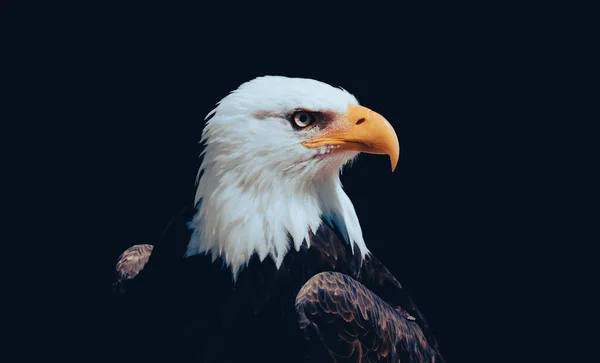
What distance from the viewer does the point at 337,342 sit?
3850 mm

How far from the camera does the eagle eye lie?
4012 mm

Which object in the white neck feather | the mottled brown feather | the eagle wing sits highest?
the white neck feather

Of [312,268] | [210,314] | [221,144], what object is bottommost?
[210,314]

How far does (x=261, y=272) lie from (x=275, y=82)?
1027 millimetres

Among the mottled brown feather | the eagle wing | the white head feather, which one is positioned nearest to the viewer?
the eagle wing

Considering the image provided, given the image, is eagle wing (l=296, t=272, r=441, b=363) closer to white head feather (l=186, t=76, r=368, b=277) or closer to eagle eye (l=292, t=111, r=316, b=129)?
white head feather (l=186, t=76, r=368, b=277)

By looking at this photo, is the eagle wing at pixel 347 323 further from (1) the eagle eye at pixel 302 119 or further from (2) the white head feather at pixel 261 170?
(1) the eagle eye at pixel 302 119

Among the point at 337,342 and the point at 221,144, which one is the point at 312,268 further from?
the point at 221,144

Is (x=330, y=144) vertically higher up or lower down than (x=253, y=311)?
higher up

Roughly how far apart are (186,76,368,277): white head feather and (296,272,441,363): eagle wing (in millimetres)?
288

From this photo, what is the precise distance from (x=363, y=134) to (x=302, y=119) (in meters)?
0.33

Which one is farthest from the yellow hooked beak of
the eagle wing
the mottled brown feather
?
the mottled brown feather

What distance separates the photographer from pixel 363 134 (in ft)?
13.2

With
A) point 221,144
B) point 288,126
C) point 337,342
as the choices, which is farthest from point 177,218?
point 337,342
